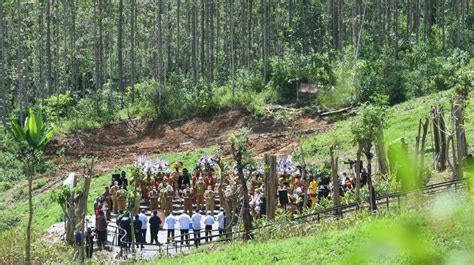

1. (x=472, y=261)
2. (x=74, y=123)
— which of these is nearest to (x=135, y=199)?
(x=472, y=261)

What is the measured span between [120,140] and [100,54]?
16.2 metres

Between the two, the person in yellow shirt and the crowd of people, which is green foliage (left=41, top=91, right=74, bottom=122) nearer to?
the crowd of people

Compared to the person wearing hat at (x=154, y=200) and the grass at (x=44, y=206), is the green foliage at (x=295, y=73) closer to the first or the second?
the grass at (x=44, y=206)

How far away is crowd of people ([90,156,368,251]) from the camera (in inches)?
834

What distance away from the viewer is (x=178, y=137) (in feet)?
138

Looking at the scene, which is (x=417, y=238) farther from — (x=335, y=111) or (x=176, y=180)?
(x=335, y=111)

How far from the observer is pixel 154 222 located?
20938mm

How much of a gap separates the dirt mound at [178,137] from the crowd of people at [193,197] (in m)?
7.48

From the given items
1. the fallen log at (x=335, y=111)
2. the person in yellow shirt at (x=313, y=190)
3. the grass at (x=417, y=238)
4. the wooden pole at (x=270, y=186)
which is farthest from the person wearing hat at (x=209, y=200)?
the grass at (x=417, y=238)

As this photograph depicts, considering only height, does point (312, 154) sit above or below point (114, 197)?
above

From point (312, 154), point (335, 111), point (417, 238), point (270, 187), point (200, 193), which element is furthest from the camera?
point (335, 111)

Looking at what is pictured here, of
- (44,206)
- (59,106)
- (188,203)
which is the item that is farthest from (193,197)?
(59,106)

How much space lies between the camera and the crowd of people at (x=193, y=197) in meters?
21.2

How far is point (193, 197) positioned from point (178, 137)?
646 inches
